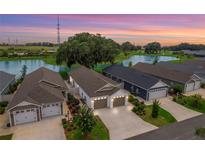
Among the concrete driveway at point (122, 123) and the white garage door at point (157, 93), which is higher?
the white garage door at point (157, 93)

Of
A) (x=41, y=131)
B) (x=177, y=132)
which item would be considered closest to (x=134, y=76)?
(x=177, y=132)

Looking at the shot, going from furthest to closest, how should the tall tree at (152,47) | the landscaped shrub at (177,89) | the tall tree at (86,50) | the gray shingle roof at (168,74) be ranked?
the tall tree at (152,47), the tall tree at (86,50), the gray shingle roof at (168,74), the landscaped shrub at (177,89)

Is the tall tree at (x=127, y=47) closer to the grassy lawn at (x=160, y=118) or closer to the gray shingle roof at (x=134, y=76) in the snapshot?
the gray shingle roof at (x=134, y=76)

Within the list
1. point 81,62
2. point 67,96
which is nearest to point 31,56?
point 81,62

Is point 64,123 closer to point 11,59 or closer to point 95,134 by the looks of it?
point 95,134

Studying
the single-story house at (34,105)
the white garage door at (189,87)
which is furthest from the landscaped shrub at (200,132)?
the white garage door at (189,87)

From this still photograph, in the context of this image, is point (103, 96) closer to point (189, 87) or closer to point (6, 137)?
point (6, 137)

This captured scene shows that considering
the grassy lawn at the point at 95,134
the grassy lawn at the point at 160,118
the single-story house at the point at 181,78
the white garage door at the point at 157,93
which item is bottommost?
the grassy lawn at the point at 95,134

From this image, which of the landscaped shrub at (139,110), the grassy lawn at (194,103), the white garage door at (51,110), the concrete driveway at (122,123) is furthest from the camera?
the grassy lawn at (194,103)

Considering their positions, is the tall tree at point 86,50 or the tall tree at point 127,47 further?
the tall tree at point 127,47
